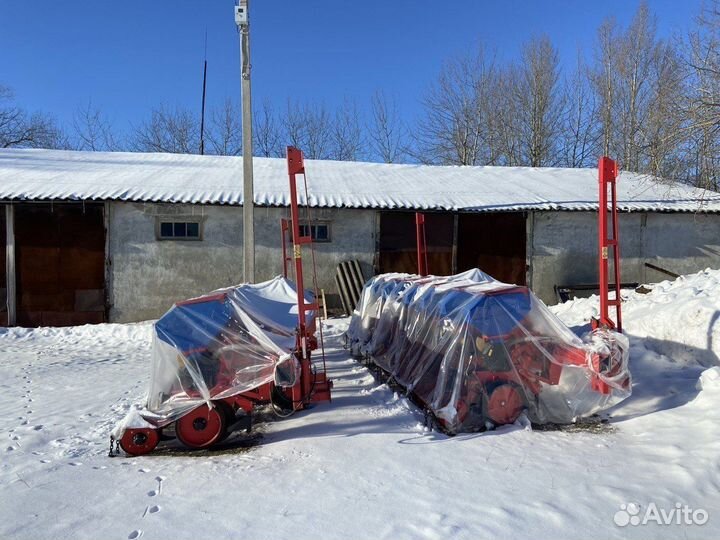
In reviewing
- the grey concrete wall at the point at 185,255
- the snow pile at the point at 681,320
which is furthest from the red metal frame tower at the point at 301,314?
the grey concrete wall at the point at 185,255

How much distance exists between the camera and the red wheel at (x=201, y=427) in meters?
4.41

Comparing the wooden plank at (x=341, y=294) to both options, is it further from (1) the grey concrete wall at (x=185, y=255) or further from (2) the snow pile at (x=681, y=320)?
(2) the snow pile at (x=681, y=320)

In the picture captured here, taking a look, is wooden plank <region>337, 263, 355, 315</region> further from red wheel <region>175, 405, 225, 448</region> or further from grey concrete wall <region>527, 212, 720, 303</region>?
red wheel <region>175, 405, 225, 448</region>

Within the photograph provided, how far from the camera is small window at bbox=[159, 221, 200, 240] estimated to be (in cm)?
1140

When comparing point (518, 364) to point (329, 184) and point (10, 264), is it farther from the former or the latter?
point (10, 264)

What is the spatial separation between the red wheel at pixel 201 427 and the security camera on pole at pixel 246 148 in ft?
17.7

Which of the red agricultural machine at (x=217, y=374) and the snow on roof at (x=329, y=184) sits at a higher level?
the snow on roof at (x=329, y=184)

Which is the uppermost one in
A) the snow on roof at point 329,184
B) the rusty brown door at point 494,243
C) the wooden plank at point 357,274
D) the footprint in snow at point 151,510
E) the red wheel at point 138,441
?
the snow on roof at point 329,184

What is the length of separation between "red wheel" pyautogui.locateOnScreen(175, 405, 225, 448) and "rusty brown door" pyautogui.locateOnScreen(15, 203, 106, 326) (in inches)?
314

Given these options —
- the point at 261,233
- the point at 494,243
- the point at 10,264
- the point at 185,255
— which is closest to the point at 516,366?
the point at 261,233

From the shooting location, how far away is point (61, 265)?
11.2 meters

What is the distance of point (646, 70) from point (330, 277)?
22.6 meters

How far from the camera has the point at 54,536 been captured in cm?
295

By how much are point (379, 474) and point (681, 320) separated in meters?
4.63
